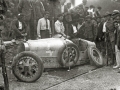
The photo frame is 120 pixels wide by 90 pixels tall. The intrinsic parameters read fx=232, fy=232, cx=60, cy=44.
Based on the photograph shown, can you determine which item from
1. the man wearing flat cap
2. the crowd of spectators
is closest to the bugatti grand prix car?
the crowd of spectators

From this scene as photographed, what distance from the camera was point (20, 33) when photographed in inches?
367

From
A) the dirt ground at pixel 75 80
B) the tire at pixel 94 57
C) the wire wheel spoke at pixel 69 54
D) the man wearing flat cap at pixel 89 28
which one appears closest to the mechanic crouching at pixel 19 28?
the dirt ground at pixel 75 80

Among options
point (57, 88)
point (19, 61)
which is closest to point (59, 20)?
point (19, 61)

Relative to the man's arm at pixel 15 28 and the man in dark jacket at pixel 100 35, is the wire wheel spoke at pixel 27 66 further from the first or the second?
the man in dark jacket at pixel 100 35

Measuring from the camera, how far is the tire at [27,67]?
7086 mm

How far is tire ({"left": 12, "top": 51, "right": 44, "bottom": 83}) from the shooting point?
23.2 ft

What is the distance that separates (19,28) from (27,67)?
2.68 metres

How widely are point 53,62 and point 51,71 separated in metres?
0.38

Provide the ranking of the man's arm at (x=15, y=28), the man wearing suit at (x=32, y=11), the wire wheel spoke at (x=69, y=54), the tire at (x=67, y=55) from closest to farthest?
the tire at (x=67, y=55)
the wire wheel spoke at (x=69, y=54)
the man's arm at (x=15, y=28)
the man wearing suit at (x=32, y=11)

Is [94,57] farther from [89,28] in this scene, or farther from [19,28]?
[19,28]

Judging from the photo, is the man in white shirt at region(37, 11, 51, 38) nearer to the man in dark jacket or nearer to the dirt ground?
the dirt ground

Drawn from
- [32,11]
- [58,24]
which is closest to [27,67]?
[58,24]

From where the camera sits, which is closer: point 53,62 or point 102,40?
point 53,62

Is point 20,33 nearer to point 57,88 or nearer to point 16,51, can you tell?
point 16,51
